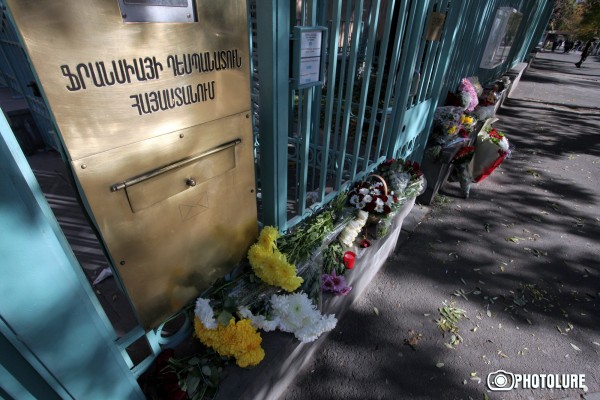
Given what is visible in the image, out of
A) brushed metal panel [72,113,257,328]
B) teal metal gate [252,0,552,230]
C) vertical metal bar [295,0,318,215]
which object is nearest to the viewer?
brushed metal panel [72,113,257,328]

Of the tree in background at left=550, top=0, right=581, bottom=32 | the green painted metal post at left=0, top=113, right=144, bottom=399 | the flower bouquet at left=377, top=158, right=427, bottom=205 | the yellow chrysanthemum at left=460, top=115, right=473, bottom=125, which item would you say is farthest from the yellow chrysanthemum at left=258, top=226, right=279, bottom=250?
the tree in background at left=550, top=0, right=581, bottom=32

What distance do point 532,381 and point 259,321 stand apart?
2.08 meters

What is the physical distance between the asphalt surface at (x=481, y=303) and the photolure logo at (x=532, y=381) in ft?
0.11

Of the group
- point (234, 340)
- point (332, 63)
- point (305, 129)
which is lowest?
point (234, 340)

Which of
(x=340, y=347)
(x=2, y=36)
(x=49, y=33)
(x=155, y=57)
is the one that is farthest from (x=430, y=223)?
(x=2, y=36)

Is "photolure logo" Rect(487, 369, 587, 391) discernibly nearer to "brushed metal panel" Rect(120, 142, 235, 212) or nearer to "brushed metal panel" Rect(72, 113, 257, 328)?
"brushed metal panel" Rect(72, 113, 257, 328)

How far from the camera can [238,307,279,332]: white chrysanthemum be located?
1640mm

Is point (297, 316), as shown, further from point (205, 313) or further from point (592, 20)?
point (592, 20)

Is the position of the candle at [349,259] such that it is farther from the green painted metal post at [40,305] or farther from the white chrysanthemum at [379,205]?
the green painted metal post at [40,305]

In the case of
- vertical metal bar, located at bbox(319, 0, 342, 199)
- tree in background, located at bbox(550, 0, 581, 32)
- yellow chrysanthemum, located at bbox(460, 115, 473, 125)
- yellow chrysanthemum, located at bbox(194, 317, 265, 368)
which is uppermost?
tree in background, located at bbox(550, 0, 581, 32)

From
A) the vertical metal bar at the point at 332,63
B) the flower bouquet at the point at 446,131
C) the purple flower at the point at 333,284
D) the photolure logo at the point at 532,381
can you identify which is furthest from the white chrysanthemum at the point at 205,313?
the flower bouquet at the point at 446,131

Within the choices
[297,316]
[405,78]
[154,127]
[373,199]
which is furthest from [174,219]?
A: [405,78]

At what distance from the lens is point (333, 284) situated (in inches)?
82.9

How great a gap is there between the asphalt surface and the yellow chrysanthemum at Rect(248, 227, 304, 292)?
0.94 metres
